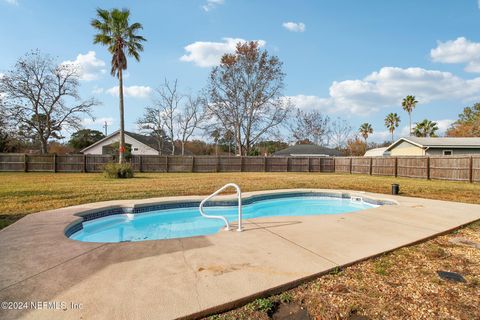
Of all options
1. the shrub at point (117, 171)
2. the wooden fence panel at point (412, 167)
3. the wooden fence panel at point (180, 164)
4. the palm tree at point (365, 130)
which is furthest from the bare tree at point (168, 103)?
the palm tree at point (365, 130)

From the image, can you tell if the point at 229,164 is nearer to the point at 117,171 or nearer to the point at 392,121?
the point at 117,171

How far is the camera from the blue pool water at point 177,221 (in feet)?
19.2

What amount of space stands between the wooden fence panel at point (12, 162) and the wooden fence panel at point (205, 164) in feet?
41.9

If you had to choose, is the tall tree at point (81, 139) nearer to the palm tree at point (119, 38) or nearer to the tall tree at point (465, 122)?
the palm tree at point (119, 38)

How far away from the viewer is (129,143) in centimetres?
3186

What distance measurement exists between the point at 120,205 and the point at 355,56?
58.5 ft

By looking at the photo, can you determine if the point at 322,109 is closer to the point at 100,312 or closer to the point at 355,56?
the point at 355,56

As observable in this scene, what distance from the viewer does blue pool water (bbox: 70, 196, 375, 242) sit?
5.86 metres

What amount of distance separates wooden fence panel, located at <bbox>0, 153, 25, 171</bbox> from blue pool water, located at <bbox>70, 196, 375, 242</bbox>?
18.3 meters

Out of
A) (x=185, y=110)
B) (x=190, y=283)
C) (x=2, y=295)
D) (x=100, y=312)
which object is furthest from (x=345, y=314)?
(x=185, y=110)

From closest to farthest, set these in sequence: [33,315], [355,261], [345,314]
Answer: [33,315] < [345,314] < [355,261]

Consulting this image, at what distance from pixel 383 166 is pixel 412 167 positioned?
2254mm

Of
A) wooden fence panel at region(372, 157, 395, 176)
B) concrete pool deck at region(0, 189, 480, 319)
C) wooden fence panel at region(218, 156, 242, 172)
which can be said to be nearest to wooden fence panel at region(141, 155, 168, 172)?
wooden fence panel at region(218, 156, 242, 172)

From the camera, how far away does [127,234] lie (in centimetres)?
601
